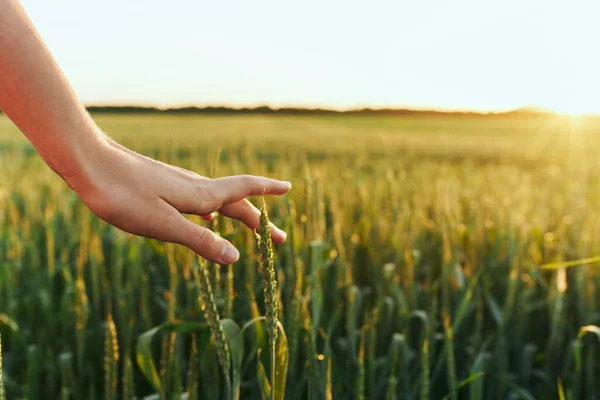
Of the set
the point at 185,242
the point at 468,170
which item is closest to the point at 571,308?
the point at 185,242

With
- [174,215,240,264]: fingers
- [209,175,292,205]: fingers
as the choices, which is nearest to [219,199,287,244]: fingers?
[209,175,292,205]: fingers

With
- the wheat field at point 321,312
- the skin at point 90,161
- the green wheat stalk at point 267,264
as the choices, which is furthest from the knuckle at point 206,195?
the green wheat stalk at point 267,264

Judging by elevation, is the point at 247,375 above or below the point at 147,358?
below

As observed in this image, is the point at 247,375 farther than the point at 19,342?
No

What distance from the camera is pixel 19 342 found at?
2.20 meters

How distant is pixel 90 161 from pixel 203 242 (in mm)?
218

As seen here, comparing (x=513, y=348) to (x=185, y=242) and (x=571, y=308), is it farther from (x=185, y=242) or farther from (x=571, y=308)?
(x=185, y=242)

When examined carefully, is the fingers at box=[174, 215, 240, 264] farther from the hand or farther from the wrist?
the wrist

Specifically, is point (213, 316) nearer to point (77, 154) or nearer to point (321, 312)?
point (77, 154)

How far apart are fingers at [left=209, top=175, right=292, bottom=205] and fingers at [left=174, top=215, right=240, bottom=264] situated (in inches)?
3.9

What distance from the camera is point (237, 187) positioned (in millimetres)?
1079

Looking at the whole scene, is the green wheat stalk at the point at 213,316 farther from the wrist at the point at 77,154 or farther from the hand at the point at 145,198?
the wrist at the point at 77,154

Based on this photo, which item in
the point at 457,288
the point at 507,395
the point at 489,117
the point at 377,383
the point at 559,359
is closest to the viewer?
the point at 377,383

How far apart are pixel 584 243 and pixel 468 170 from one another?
11.2 ft
